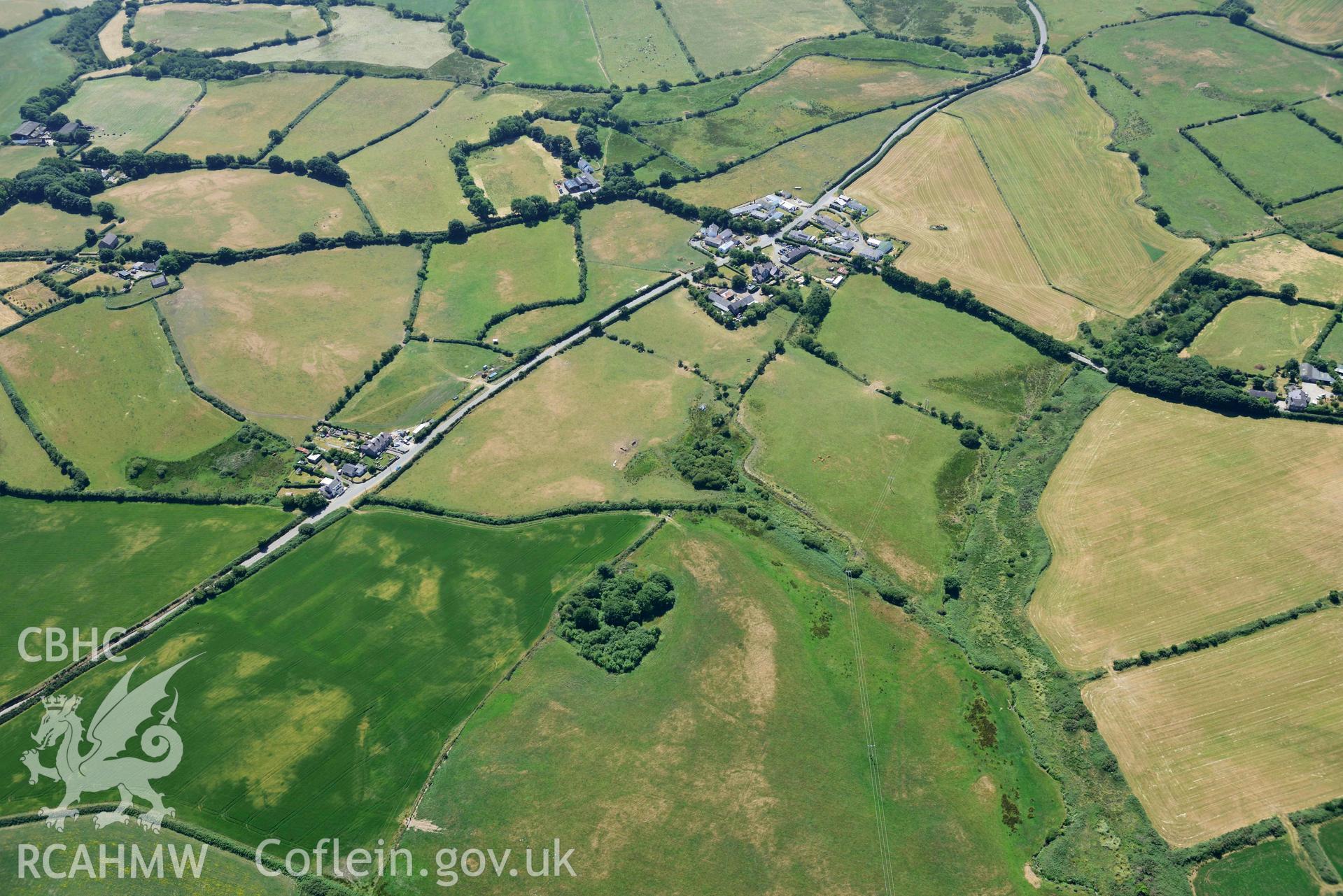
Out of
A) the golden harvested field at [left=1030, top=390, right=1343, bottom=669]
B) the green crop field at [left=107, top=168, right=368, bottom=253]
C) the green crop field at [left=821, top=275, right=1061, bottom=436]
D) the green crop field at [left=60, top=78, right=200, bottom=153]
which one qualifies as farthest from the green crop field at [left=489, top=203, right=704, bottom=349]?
the green crop field at [left=60, top=78, right=200, bottom=153]

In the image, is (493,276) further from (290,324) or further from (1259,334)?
(1259,334)

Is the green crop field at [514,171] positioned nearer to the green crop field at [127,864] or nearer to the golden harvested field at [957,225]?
the golden harvested field at [957,225]

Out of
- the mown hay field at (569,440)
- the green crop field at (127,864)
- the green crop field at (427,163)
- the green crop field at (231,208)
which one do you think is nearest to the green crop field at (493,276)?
the green crop field at (427,163)

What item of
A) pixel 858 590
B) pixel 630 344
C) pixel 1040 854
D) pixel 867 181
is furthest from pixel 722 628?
pixel 867 181

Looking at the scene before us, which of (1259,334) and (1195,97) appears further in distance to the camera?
(1195,97)

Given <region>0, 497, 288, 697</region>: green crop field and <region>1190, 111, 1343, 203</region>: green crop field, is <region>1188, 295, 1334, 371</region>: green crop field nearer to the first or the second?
<region>1190, 111, 1343, 203</region>: green crop field

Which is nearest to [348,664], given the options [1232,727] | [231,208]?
[1232,727]

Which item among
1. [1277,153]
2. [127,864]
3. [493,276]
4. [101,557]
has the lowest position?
[127,864]
